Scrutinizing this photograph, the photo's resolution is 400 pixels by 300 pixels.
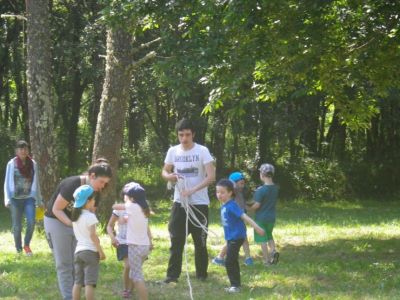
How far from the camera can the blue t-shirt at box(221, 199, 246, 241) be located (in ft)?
23.8

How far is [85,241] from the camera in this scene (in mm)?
5930

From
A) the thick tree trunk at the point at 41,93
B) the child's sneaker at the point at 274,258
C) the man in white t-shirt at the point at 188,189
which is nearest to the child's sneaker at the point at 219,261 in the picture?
the child's sneaker at the point at 274,258

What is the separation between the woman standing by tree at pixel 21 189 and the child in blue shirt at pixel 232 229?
3.65m

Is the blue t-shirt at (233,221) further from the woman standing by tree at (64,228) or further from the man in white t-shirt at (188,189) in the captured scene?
the woman standing by tree at (64,228)

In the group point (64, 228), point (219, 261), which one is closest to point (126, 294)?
point (64, 228)

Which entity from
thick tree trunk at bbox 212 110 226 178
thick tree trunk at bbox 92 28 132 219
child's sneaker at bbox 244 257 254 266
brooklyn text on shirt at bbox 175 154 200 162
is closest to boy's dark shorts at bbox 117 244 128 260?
brooklyn text on shirt at bbox 175 154 200 162

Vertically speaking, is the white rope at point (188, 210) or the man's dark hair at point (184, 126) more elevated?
the man's dark hair at point (184, 126)

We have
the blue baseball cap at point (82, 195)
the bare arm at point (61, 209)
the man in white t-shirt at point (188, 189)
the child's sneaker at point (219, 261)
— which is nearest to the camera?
the blue baseball cap at point (82, 195)

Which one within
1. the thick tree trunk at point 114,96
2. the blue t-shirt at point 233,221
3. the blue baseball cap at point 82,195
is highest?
the thick tree trunk at point 114,96

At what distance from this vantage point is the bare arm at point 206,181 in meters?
7.44

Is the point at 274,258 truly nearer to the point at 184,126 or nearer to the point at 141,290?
the point at 184,126

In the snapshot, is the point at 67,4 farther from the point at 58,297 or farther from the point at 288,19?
the point at 58,297

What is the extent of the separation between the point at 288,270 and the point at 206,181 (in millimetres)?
1891

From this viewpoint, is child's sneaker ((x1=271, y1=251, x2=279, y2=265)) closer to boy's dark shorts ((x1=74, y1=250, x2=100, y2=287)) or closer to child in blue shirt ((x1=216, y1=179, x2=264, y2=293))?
child in blue shirt ((x1=216, y1=179, x2=264, y2=293))
